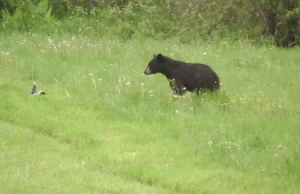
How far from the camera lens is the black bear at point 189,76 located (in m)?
12.8

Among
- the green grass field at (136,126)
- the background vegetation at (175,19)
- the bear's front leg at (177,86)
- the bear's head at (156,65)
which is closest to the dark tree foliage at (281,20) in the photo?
the background vegetation at (175,19)

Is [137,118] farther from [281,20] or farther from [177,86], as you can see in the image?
[281,20]

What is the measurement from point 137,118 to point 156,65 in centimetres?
308

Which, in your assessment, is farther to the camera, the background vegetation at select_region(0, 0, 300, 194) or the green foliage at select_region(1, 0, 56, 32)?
the green foliage at select_region(1, 0, 56, 32)

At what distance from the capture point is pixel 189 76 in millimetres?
13055

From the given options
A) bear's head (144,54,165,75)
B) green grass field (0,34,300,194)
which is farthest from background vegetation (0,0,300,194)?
bear's head (144,54,165,75)

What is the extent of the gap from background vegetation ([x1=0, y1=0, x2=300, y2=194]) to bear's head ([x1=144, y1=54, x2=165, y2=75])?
0.25 m

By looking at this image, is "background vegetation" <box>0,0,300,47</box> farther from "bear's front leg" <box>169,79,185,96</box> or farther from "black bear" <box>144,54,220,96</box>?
"bear's front leg" <box>169,79,185,96</box>

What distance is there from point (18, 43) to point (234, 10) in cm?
949

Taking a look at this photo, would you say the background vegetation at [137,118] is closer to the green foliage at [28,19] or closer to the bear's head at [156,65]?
the green foliage at [28,19]

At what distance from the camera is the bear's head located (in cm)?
1386

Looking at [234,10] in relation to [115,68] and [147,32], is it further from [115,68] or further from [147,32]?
[115,68]

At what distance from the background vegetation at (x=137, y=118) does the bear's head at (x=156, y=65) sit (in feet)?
0.82

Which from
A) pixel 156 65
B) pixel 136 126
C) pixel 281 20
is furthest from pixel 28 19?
pixel 136 126
